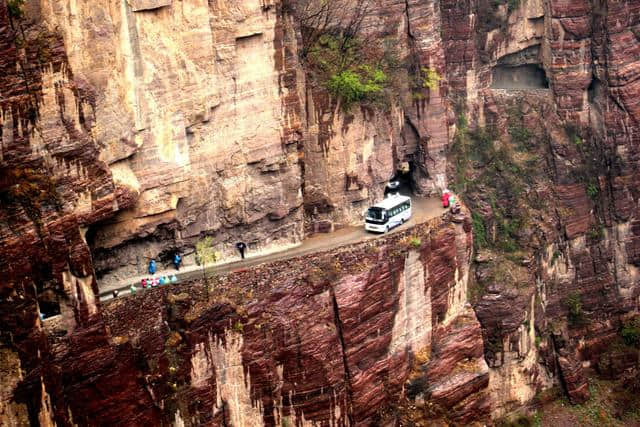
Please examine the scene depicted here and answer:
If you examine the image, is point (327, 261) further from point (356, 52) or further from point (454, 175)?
point (454, 175)

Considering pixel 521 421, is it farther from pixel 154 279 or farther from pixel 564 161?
pixel 154 279

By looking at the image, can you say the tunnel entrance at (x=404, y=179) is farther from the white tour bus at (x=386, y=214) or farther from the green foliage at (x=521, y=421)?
the green foliage at (x=521, y=421)

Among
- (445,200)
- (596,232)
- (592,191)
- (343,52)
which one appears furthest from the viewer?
(592,191)

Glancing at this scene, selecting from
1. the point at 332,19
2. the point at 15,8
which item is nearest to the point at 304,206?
the point at 332,19

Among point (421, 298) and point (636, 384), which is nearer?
point (421, 298)

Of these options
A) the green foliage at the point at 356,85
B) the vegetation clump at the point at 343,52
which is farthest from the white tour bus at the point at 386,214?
the green foliage at the point at 356,85

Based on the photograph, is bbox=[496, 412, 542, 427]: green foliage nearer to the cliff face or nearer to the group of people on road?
the cliff face

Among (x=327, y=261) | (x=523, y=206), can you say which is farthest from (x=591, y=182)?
(x=327, y=261)
